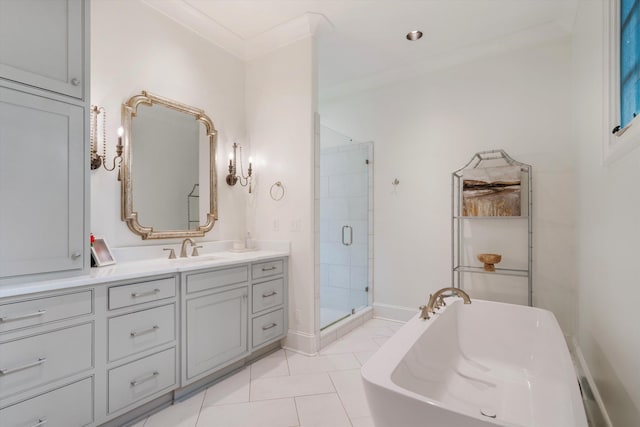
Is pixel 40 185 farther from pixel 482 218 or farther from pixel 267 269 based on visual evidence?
pixel 482 218

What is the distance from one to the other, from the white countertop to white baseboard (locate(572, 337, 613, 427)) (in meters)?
2.19

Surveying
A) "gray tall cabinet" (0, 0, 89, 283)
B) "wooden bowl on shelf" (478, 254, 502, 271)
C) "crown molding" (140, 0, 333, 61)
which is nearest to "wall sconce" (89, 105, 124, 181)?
"gray tall cabinet" (0, 0, 89, 283)

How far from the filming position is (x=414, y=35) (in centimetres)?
282

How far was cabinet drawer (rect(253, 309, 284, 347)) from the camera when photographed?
2.46 meters

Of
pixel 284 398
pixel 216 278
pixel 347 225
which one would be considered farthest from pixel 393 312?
pixel 216 278

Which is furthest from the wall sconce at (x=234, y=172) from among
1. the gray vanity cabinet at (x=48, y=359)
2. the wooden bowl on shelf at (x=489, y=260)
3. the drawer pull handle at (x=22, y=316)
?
the wooden bowl on shelf at (x=489, y=260)

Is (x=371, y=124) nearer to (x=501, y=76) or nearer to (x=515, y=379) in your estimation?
(x=501, y=76)

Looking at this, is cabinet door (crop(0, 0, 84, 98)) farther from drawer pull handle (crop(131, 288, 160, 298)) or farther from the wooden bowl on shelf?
the wooden bowl on shelf

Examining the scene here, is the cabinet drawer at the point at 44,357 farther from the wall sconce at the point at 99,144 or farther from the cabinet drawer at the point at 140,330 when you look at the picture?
the wall sconce at the point at 99,144

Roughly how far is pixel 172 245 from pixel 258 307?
0.85 metres

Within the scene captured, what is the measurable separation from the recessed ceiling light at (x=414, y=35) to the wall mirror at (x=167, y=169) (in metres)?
1.97

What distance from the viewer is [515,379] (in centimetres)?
188

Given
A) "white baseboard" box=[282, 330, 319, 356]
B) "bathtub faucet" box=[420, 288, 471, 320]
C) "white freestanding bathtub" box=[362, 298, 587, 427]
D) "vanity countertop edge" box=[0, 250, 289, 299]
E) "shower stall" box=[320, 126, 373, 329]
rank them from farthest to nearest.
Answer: "shower stall" box=[320, 126, 373, 329]
"white baseboard" box=[282, 330, 319, 356]
"bathtub faucet" box=[420, 288, 471, 320]
"vanity countertop edge" box=[0, 250, 289, 299]
"white freestanding bathtub" box=[362, 298, 587, 427]

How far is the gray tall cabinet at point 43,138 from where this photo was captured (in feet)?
4.61
